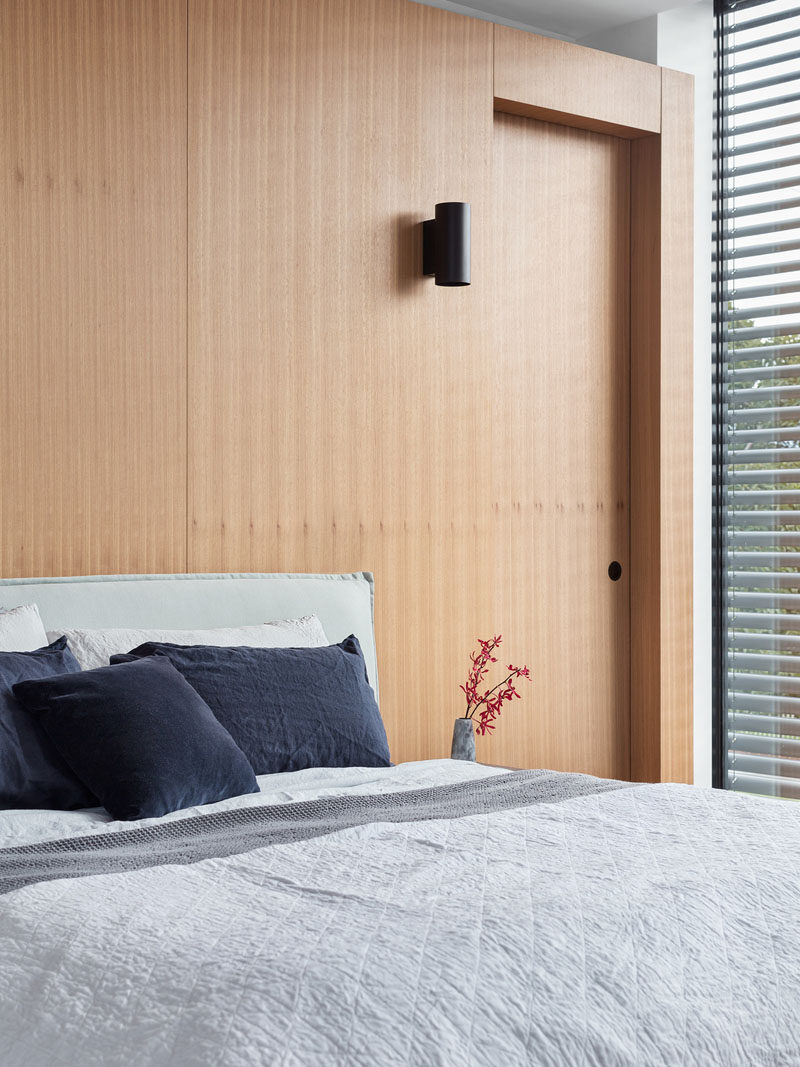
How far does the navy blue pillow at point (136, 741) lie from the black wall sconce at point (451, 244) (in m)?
1.66

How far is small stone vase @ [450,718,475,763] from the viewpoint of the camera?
11.0ft

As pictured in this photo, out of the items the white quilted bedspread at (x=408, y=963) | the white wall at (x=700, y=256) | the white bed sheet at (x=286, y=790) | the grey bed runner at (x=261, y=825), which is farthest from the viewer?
the white wall at (x=700, y=256)

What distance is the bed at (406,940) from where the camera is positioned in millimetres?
1207

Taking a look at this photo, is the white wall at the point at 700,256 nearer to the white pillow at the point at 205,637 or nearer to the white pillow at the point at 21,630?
the white pillow at the point at 205,637

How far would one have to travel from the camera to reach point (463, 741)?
3.37m

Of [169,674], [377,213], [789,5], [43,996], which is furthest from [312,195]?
[43,996]

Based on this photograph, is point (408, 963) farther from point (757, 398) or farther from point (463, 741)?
point (757, 398)

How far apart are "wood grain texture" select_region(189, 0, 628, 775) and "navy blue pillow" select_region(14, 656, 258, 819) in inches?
35.4

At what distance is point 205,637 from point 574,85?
2.26m

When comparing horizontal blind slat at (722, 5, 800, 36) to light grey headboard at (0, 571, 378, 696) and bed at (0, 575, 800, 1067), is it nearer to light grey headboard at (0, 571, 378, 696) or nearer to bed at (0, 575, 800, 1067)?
light grey headboard at (0, 571, 378, 696)

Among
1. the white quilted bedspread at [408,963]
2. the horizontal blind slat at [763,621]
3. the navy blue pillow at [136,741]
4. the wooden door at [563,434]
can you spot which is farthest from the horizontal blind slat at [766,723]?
the white quilted bedspread at [408,963]

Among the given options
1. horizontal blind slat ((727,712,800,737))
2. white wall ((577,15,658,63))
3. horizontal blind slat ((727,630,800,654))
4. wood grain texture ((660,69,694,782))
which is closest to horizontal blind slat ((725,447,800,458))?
wood grain texture ((660,69,694,782))

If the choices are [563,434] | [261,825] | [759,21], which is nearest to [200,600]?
[261,825]

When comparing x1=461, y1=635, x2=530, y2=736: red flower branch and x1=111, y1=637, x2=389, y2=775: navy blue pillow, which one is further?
x1=461, y1=635, x2=530, y2=736: red flower branch
